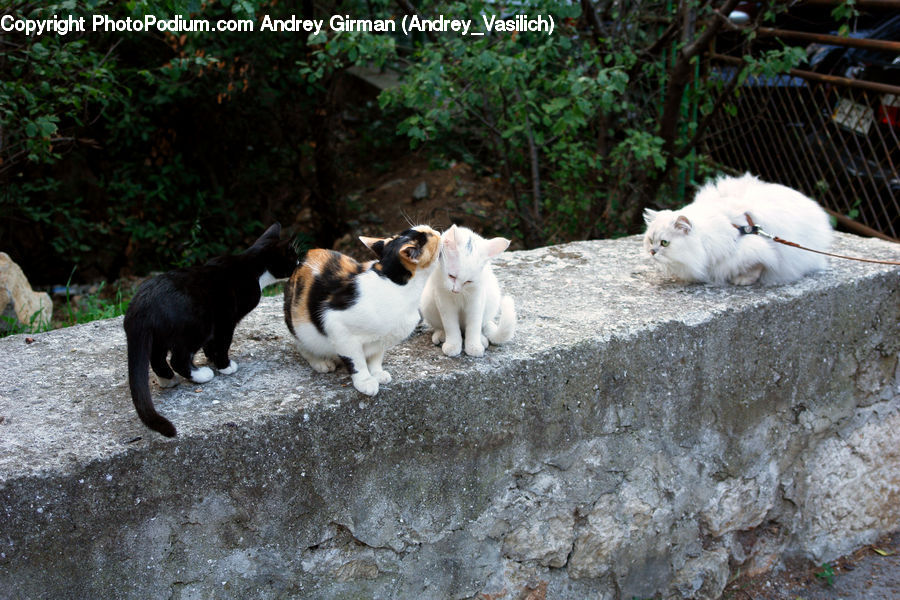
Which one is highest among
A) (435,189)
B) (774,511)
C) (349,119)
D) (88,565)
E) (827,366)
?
(349,119)

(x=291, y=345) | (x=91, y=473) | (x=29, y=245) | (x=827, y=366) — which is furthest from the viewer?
(x=29, y=245)

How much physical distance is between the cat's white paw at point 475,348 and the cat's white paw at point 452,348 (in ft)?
0.10

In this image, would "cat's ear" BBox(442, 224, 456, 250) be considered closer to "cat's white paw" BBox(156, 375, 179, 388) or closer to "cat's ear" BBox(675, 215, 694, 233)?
"cat's white paw" BBox(156, 375, 179, 388)

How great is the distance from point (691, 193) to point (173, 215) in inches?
149

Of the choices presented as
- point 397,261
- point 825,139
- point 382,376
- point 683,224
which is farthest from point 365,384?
point 825,139

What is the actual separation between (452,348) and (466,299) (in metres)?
0.17

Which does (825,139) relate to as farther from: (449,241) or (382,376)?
(382,376)

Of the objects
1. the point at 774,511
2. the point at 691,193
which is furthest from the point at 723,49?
the point at 774,511

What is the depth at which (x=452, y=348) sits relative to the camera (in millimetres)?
2213

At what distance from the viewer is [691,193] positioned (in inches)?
200

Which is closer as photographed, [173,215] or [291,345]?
[291,345]

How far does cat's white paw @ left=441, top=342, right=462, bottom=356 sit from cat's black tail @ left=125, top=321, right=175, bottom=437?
0.83 meters

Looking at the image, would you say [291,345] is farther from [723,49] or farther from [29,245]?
[723,49]

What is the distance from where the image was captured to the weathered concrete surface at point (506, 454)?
1.77m
